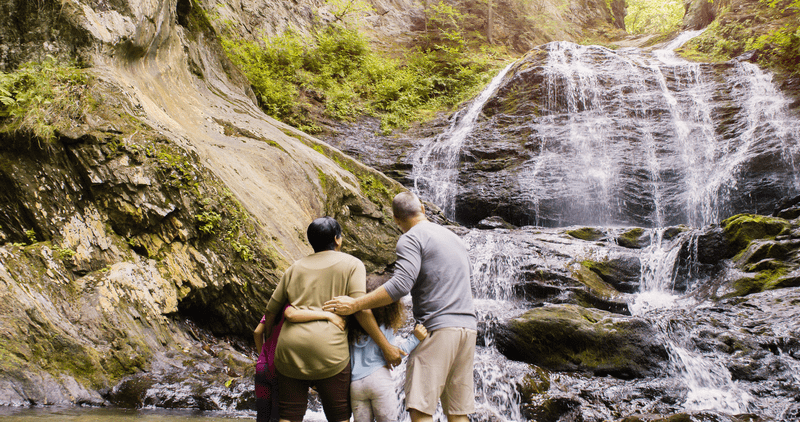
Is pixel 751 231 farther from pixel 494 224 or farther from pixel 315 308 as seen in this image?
pixel 315 308

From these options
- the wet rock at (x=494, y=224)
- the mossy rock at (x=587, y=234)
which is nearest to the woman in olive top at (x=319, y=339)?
the mossy rock at (x=587, y=234)

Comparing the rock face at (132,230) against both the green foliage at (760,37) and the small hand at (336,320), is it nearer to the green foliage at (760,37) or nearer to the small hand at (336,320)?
the small hand at (336,320)

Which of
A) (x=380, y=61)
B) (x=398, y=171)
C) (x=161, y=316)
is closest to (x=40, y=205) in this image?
(x=161, y=316)

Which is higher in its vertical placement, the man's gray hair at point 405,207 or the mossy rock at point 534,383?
the man's gray hair at point 405,207

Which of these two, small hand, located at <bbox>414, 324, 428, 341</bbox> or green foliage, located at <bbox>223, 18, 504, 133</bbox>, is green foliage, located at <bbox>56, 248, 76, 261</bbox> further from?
green foliage, located at <bbox>223, 18, 504, 133</bbox>

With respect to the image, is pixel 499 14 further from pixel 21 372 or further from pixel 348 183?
pixel 21 372

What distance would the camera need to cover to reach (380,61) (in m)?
19.4

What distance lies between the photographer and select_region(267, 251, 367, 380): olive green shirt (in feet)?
7.16

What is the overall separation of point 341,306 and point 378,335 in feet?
0.83

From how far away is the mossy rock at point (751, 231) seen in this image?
812 cm

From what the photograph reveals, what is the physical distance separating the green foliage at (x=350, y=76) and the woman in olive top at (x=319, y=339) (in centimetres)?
1325

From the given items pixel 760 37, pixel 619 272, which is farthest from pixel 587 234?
pixel 760 37

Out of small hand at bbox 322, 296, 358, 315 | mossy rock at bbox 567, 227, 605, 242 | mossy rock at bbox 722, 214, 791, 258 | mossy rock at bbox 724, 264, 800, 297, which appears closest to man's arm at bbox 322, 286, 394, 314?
small hand at bbox 322, 296, 358, 315

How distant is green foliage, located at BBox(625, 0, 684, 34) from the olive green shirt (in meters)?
34.1
